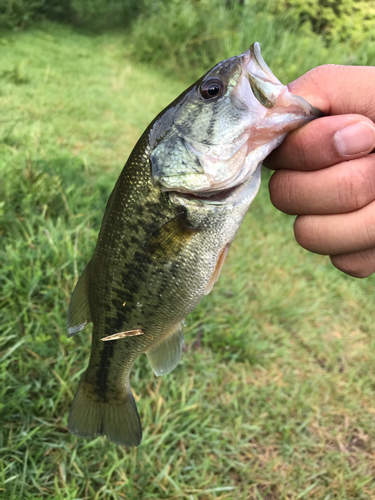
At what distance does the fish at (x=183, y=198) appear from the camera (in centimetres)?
110

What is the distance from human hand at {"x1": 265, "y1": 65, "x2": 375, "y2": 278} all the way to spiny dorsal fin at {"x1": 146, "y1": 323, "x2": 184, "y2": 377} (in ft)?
2.14

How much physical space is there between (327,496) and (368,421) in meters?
0.71

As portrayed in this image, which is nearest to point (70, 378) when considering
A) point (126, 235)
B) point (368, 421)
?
point (126, 235)

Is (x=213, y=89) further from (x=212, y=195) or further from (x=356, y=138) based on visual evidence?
(x=356, y=138)

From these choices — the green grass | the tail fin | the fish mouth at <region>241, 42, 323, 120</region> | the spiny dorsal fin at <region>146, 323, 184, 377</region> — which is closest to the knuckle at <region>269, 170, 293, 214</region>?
the fish mouth at <region>241, 42, 323, 120</region>

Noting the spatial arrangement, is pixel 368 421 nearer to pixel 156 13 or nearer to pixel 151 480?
pixel 151 480

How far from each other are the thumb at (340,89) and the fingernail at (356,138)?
11 cm

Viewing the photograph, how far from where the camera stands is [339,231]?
3.89 ft

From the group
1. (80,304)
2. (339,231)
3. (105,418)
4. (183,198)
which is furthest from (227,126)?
(105,418)

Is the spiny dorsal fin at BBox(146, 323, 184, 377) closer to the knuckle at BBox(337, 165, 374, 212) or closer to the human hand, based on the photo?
the human hand

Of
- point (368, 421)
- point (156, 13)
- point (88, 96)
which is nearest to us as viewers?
point (368, 421)

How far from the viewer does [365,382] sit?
8.86ft

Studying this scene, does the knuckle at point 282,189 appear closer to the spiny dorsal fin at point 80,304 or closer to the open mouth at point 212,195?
the open mouth at point 212,195

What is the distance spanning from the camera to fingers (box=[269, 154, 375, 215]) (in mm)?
1098
